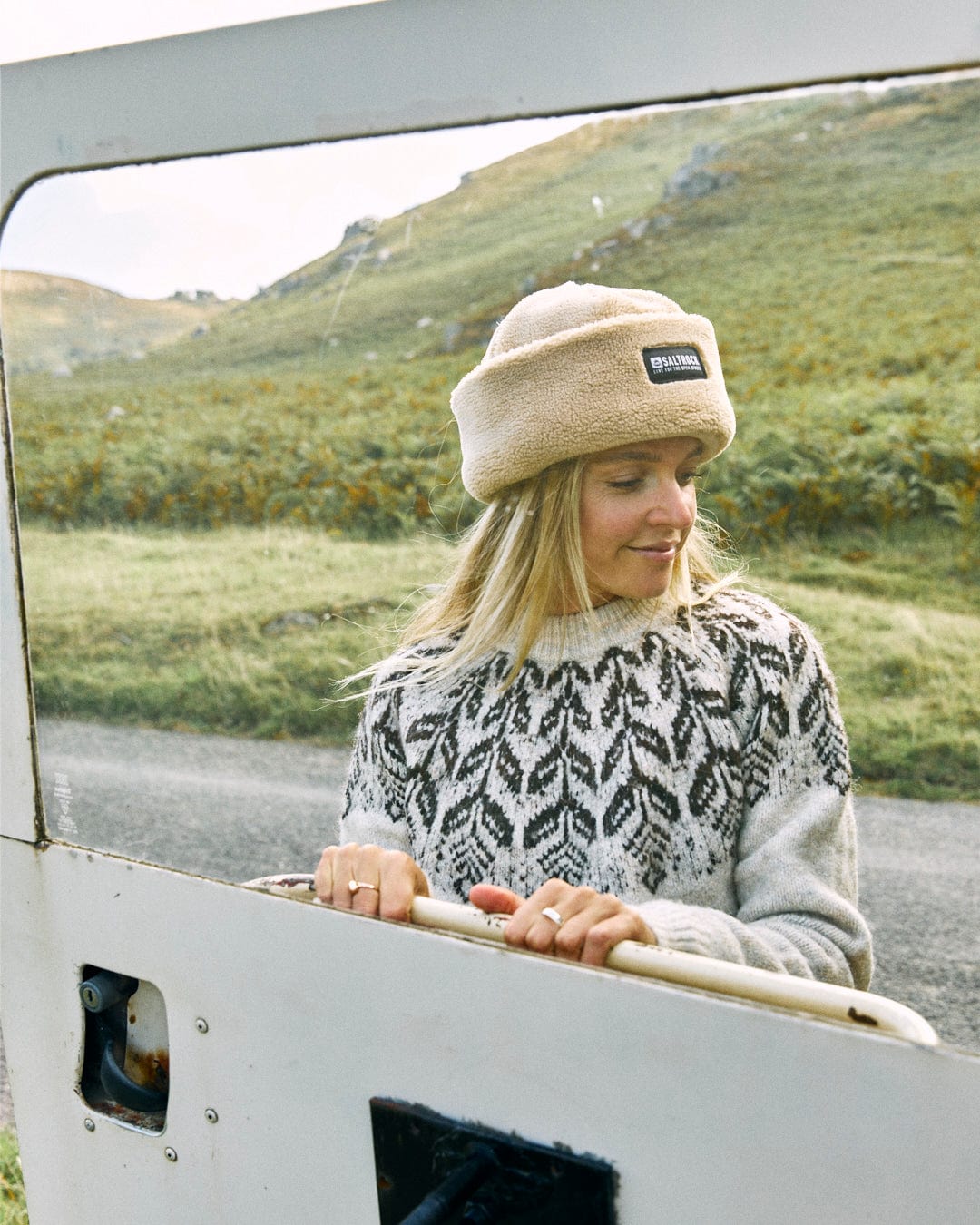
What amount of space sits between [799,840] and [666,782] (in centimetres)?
16

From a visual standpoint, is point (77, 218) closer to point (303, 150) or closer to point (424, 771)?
point (303, 150)

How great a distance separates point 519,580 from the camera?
1556 mm

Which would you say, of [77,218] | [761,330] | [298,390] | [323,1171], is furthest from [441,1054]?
[761,330]

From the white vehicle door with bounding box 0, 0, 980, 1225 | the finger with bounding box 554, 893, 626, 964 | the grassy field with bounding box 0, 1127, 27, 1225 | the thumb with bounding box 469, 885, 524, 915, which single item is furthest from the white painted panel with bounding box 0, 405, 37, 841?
the grassy field with bounding box 0, 1127, 27, 1225

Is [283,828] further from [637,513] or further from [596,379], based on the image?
[596,379]

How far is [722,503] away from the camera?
1662 millimetres

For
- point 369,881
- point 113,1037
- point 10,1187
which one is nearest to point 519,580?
point 369,881

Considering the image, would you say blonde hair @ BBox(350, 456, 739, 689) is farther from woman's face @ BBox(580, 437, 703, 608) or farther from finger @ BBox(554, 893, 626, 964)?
finger @ BBox(554, 893, 626, 964)

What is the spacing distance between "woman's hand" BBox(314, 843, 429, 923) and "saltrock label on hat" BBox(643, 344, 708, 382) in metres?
0.58

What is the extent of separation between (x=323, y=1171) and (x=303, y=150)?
40.1 inches

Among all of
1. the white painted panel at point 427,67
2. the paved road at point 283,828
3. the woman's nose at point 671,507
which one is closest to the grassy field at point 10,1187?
the paved road at point 283,828

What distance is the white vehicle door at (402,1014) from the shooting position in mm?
907

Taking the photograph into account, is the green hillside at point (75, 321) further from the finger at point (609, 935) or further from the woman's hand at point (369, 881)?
the finger at point (609, 935)

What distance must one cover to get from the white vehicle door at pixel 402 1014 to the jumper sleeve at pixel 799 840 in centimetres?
25
